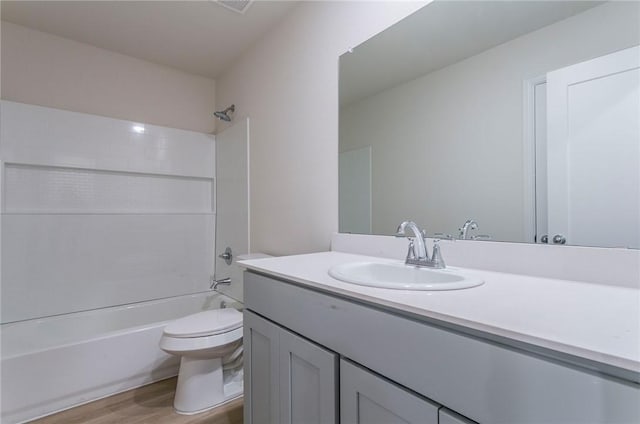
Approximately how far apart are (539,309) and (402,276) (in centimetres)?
51

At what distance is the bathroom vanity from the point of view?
45 cm

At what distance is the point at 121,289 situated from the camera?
7.65ft

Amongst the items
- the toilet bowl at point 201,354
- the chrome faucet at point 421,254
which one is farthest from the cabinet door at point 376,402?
the toilet bowl at point 201,354

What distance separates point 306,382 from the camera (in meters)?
0.91

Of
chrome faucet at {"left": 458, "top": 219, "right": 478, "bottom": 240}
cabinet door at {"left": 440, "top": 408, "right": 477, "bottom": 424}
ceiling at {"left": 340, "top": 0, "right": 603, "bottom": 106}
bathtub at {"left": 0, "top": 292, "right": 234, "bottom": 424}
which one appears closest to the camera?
cabinet door at {"left": 440, "top": 408, "right": 477, "bottom": 424}

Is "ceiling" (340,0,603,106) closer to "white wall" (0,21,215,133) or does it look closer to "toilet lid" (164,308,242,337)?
"toilet lid" (164,308,242,337)

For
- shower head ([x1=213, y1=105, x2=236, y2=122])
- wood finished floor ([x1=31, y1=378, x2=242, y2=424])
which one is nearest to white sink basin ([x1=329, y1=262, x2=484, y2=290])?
wood finished floor ([x1=31, y1=378, x2=242, y2=424])

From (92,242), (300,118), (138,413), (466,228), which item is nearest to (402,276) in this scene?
(466,228)

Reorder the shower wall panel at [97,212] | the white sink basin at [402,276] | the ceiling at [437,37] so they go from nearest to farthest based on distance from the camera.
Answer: the white sink basin at [402,276] → the ceiling at [437,37] → the shower wall panel at [97,212]

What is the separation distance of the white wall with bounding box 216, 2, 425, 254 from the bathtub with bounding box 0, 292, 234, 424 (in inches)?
35.7

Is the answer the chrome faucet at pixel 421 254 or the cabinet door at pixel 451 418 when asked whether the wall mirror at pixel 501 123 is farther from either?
the cabinet door at pixel 451 418

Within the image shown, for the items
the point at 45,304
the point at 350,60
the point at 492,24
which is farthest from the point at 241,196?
the point at 492,24

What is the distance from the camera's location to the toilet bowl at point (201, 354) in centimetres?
159

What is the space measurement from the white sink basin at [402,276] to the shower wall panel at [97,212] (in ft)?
6.67
